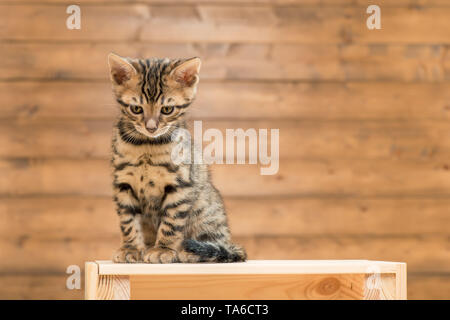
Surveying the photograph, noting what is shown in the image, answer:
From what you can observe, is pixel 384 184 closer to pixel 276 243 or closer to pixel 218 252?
pixel 276 243

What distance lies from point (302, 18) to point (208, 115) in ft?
1.83

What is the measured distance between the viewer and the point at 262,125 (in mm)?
2242

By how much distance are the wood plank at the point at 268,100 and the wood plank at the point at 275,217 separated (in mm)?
346

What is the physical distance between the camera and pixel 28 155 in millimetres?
2209

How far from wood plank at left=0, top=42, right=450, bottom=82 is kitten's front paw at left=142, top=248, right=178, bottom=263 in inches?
47.0

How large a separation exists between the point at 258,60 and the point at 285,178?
499 millimetres

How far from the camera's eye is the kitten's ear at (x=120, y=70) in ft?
3.87

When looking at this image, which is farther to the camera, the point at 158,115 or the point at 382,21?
the point at 382,21

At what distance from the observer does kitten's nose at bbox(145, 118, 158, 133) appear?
1.15 metres

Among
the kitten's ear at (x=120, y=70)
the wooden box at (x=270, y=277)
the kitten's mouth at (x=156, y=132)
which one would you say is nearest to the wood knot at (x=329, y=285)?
the wooden box at (x=270, y=277)

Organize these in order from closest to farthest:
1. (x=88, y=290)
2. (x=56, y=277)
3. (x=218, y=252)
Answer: (x=88, y=290)
(x=218, y=252)
(x=56, y=277)

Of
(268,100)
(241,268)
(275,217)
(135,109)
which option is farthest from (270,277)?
(268,100)

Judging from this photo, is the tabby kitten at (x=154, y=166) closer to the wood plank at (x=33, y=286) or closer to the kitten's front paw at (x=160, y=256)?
the kitten's front paw at (x=160, y=256)

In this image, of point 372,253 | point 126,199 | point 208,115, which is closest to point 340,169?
point 372,253
